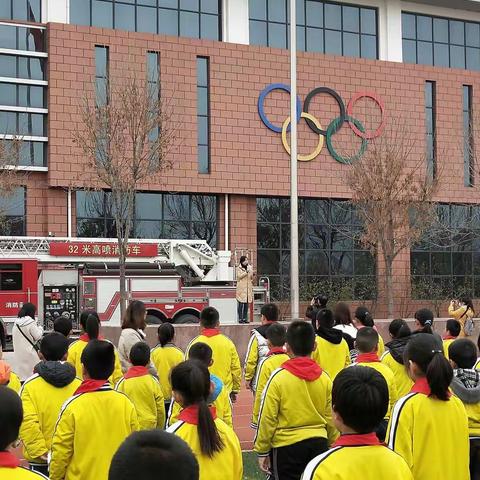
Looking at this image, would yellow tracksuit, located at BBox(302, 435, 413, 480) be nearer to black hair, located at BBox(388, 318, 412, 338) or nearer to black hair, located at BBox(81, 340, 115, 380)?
black hair, located at BBox(81, 340, 115, 380)

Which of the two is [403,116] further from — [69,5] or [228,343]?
[228,343]

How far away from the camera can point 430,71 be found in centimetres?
3866

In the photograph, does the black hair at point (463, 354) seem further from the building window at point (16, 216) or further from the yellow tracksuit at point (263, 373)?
the building window at point (16, 216)

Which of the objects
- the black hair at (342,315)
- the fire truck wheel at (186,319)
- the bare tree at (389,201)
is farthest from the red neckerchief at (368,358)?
the bare tree at (389,201)

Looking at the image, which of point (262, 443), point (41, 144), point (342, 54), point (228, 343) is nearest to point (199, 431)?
point (262, 443)

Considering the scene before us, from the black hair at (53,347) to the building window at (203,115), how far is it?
2774 cm

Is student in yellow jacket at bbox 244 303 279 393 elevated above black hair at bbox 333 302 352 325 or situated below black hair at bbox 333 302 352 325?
below

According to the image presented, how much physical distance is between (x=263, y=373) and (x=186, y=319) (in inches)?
753

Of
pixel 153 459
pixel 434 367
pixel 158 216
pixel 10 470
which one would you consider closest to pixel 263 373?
pixel 434 367

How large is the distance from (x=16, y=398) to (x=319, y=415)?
10.1 feet

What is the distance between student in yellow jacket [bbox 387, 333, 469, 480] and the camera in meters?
4.65

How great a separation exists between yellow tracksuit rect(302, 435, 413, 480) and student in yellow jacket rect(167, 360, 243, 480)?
842mm

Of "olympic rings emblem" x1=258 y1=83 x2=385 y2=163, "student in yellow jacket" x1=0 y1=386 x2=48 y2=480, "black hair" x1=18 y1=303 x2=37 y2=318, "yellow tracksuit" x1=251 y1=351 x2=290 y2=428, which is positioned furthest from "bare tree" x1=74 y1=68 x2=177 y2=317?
"student in yellow jacket" x1=0 y1=386 x2=48 y2=480

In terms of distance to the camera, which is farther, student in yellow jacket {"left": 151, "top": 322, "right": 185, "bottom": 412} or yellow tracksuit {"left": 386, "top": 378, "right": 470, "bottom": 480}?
student in yellow jacket {"left": 151, "top": 322, "right": 185, "bottom": 412}
